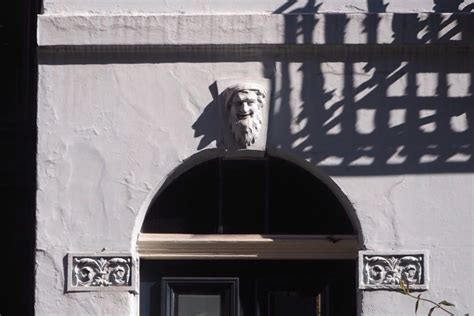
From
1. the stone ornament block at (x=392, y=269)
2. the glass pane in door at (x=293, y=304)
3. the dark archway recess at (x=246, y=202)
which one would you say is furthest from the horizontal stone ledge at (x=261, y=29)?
the glass pane in door at (x=293, y=304)

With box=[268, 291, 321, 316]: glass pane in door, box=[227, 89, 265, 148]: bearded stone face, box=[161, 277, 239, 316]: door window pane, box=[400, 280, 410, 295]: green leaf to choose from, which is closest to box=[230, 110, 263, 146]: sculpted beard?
box=[227, 89, 265, 148]: bearded stone face

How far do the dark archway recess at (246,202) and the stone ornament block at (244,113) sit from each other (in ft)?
1.40

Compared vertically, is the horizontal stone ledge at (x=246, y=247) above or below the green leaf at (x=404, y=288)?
above

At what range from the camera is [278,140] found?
410 inches

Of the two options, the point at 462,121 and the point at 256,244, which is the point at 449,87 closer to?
the point at 462,121

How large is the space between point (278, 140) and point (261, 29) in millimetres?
910

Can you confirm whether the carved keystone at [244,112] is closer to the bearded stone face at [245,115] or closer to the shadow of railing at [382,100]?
the bearded stone face at [245,115]

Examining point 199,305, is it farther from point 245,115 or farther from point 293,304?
point 245,115

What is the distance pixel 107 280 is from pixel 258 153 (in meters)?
1.58

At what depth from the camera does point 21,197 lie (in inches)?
457

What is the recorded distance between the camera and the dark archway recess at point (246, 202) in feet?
35.2

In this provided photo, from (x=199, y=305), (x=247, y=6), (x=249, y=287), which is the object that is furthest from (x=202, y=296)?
(x=247, y=6)

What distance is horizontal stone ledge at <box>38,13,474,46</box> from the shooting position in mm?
10430

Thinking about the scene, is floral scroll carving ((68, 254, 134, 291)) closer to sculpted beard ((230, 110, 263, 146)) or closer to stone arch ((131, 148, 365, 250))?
stone arch ((131, 148, 365, 250))
